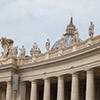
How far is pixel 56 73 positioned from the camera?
6262 centimetres

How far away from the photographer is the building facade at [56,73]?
55.0 m

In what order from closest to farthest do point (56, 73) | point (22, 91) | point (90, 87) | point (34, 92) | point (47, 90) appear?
1. point (90, 87)
2. point (56, 73)
3. point (47, 90)
4. point (34, 92)
5. point (22, 91)

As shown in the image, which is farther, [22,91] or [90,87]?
[22,91]

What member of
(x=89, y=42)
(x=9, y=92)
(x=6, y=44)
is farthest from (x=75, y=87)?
(x=6, y=44)

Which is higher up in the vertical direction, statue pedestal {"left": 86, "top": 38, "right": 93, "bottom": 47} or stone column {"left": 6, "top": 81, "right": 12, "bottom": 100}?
statue pedestal {"left": 86, "top": 38, "right": 93, "bottom": 47}

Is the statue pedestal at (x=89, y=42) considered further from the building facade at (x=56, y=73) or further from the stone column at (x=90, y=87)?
the stone column at (x=90, y=87)

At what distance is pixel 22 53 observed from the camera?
74.1 meters

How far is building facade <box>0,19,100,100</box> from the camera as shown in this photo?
181 feet

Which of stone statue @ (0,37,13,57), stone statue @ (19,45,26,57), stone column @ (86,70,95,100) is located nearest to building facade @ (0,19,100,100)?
stone column @ (86,70,95,100)

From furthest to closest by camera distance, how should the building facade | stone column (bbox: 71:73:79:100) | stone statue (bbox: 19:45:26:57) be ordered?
stone statue (bbox: 19:45:26:57)
stone column (bbox: 71:73:79:100)
the building facade

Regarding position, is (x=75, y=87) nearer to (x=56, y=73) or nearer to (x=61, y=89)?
(x=61, y=89)

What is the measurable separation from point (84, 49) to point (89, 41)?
4.71 ft

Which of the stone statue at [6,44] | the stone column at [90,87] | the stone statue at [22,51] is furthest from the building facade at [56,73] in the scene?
the stone statue at [22,51]

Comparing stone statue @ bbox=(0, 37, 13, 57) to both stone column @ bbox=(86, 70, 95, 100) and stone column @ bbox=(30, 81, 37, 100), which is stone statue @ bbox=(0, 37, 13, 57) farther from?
stone column @ bbox=(86, 70, 95, 100)
